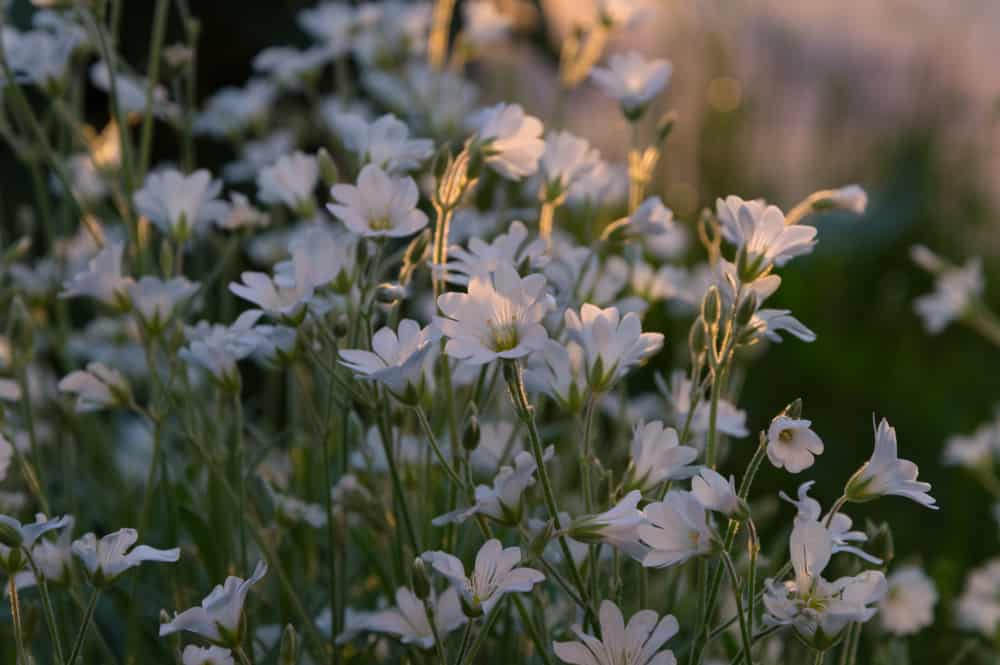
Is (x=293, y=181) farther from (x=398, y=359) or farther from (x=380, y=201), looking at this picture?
(x=398, y=359)

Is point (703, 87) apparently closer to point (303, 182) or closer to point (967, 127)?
point (967, 127)

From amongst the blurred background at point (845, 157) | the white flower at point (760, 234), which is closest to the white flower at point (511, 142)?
the white flower at point (760, 234)

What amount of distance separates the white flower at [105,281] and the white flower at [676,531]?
1.55ft

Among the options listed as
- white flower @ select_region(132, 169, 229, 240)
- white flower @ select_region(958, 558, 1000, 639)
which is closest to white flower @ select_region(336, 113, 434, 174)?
white flower @ select_region(132, 169, 229, 240)

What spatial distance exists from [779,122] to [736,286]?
2.69 m

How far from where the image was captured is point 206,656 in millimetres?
706

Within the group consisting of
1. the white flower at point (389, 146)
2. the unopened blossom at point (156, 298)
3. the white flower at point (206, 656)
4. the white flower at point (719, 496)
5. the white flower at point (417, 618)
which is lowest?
the white flower at point (417, 618)

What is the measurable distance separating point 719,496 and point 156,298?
18.8 inches

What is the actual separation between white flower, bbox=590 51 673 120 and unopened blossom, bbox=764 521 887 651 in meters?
0.50

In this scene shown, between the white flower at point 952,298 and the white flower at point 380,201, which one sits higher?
the white flower at point 380,201

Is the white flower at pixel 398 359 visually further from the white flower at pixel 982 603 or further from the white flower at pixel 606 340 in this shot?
the white flower at pixel 982 603

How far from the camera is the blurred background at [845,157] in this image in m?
2.01

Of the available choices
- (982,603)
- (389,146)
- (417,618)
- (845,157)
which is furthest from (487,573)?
(845,157)

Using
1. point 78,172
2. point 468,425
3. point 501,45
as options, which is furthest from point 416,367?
point 501,45
